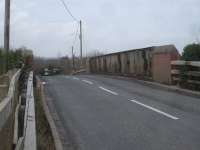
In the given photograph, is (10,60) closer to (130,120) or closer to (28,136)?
(130,120)

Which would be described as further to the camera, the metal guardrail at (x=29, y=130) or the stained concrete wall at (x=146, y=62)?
the stained concrete wall at (x=146, y=62)

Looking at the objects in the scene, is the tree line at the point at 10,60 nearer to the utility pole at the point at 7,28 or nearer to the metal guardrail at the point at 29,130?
the utility pole at the point at 7,28

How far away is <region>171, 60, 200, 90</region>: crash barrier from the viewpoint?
1795 cm

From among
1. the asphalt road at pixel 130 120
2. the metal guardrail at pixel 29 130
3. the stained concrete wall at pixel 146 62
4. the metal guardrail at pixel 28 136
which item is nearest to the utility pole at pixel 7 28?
the stained concrete wall at pixel 146 62

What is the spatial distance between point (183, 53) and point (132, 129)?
10.5 m

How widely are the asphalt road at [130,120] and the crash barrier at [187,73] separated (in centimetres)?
147

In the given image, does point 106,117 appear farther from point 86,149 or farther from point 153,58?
point 153,58

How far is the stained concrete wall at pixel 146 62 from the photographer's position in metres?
21.1

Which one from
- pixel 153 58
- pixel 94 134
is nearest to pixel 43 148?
pixel 94 134

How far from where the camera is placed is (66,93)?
17.8 m

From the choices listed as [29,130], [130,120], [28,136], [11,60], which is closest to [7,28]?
[11,60]

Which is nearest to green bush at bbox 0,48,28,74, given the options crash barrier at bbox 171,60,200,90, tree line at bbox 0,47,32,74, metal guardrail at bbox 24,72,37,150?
tree line at bbox 0,47,32,74

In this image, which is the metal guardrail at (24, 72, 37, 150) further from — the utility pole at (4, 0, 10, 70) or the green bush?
the utility pole at (4, 0, 10, 70)

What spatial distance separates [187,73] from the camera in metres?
18.6
